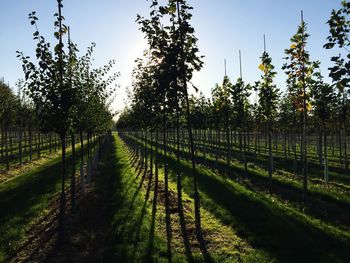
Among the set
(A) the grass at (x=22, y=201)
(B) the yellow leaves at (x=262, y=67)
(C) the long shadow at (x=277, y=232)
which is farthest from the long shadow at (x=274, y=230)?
(B) the yellow leaves at (x=262, y=67)

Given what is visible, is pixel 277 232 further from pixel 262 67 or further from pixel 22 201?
pixel 262 67

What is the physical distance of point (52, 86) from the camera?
1103cm

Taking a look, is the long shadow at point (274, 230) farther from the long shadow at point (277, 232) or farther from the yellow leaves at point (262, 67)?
the yellow leaves at point (262, 67)

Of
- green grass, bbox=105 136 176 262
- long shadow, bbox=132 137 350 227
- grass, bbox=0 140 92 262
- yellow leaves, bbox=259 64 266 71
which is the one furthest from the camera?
yellow leaves, bbox=259 64 266 71

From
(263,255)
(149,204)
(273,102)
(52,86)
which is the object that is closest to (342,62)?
(263,255)

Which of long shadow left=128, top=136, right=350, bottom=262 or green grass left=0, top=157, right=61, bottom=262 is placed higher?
green grass left=0, top=157, right=61, bottom=262

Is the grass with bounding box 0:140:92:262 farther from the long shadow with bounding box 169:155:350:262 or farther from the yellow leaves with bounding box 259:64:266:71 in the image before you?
the yellow leaves with bounding box 259:64:266:71

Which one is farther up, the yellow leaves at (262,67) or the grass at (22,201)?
the yellow leaves at (262,67)

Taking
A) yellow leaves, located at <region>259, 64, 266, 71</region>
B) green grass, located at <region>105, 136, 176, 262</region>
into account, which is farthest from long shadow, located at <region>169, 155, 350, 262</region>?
yellow leaves, located at <region>259, 64, 266, 71</region>

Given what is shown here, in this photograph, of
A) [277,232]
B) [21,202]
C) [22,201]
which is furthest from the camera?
[22,201]

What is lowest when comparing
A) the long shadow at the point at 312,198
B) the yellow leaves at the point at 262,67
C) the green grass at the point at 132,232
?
the long shadow at the point at 312,198

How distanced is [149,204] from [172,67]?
6374 mm

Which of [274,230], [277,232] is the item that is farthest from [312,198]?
[277,232]

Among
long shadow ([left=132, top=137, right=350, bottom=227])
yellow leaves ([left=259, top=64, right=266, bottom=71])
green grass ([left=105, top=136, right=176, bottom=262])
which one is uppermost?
yellow leaves ([left=259, top=64, right=266, bottom=71])
